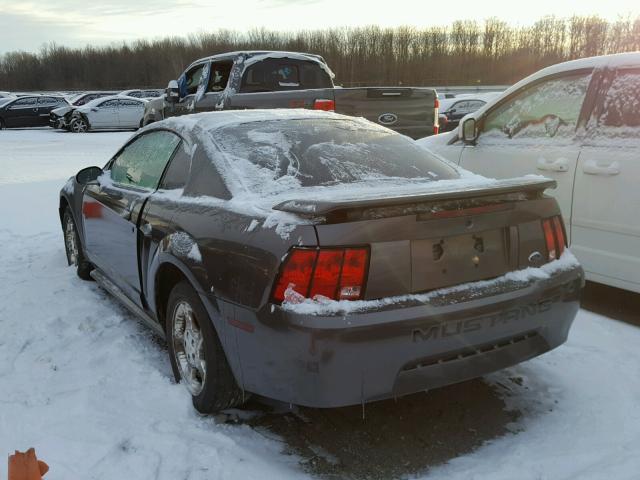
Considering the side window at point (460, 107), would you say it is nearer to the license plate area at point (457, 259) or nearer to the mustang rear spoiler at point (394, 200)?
the mustang rear spoiler at point (394, 200)

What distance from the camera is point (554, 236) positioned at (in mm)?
2986

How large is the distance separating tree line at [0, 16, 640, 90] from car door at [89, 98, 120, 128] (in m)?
46.2

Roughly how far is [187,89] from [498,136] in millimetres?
7142

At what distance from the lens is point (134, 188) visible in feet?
12.8

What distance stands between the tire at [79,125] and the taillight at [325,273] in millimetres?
22724

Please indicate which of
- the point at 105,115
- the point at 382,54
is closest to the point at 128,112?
the point at 105,115

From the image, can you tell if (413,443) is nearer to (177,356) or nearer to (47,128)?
(177,356)

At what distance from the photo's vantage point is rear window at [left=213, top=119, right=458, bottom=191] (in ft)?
10.2

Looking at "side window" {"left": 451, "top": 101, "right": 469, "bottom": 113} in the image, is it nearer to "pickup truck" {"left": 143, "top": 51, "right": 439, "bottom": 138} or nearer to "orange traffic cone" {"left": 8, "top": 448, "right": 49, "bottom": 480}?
"pickup truck" {"left": 143, "top": 51, "right": 439, "bottom": 138}

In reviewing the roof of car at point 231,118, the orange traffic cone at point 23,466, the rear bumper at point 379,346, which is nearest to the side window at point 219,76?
the roof of car at point 231,118

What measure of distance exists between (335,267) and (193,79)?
9212 millimetres

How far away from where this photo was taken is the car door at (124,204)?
3711 millimetres

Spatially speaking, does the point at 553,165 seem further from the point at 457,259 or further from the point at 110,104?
the point at 110,104

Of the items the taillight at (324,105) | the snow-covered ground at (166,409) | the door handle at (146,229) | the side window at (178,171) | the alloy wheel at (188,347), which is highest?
the side window at (178,171)
